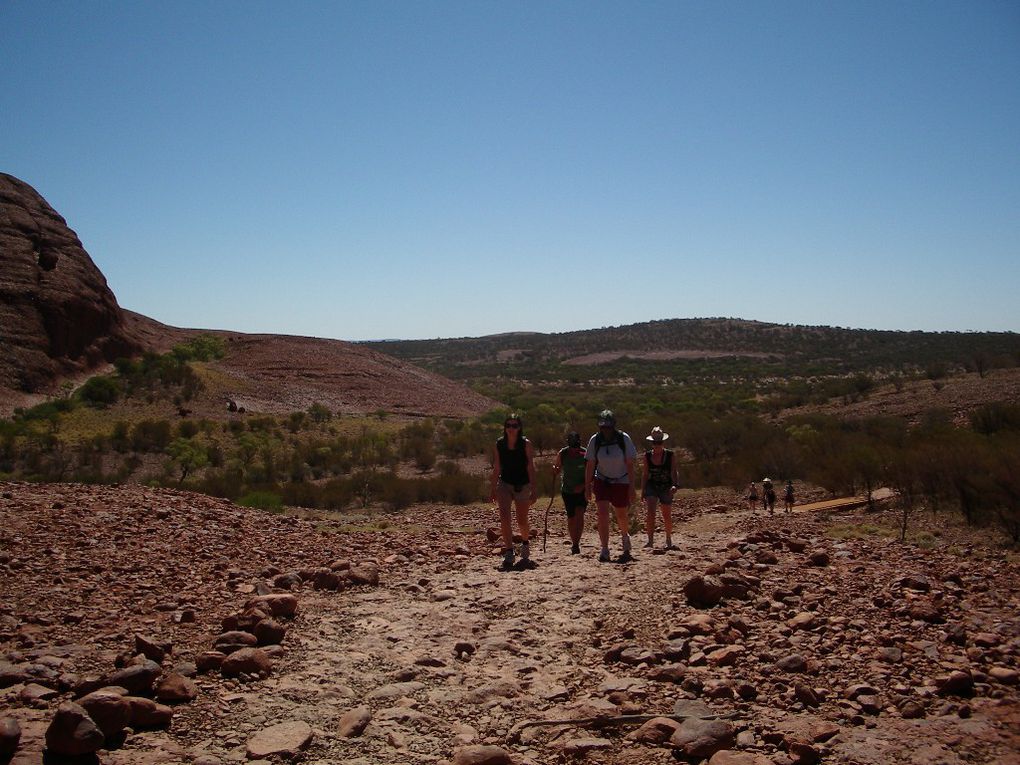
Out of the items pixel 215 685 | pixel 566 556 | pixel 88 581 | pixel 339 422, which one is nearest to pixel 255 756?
pixel 215 685

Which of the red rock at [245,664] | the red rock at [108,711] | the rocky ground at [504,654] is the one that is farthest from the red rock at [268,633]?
the red rock at [108,711]

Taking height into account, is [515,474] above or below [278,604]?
above

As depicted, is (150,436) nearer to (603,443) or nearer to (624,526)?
(603,443)

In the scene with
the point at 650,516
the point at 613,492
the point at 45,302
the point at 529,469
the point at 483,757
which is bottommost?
the point at 483,757

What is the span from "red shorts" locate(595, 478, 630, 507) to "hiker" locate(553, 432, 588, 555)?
48 cm

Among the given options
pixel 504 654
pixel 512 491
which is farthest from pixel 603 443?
pixel 504 654

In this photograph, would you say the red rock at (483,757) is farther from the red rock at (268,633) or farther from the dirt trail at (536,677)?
the red rock at (268,633)

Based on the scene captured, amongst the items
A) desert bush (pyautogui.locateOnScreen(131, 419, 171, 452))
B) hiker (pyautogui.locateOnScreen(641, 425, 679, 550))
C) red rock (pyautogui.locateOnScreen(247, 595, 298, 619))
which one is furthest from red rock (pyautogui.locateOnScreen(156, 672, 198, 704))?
desert bush (pyautogui.locateOnScreen(131, 419, 171, 452))

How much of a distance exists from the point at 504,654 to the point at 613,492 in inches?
150

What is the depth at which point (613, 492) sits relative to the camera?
976 cm

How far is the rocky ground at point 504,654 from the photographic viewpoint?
4.64 metres

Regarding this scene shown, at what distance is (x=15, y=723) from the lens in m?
4.29

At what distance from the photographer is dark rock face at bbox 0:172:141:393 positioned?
126ft

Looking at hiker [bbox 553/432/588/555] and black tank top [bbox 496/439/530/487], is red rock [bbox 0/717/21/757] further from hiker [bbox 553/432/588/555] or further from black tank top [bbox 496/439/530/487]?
hiker [bbox 553/432/588/555]
